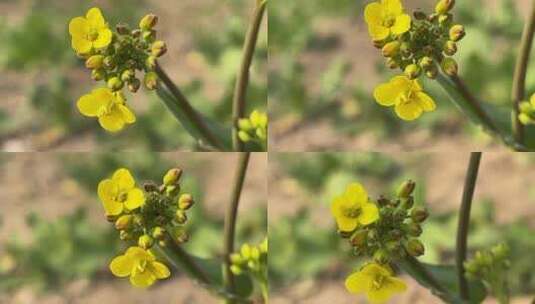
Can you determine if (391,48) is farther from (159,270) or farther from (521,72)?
(159,270)

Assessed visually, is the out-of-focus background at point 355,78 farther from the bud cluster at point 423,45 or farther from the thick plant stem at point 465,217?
the bud cluster at point 423,45

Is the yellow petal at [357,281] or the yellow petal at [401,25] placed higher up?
the yellow petal at [401,25]

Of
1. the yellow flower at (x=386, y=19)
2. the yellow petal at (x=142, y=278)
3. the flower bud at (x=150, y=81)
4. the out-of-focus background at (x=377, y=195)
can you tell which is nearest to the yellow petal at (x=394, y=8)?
the yellow flower at (x=386, y=19)

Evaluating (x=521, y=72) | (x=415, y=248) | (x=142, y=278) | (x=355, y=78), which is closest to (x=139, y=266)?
(x=142, y=278)

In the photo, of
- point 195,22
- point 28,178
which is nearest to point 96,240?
point 28,178

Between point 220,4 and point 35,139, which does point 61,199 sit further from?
point 220,4

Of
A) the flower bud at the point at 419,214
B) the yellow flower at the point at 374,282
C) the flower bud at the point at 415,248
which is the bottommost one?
the yellow flower at the point at 374,282
